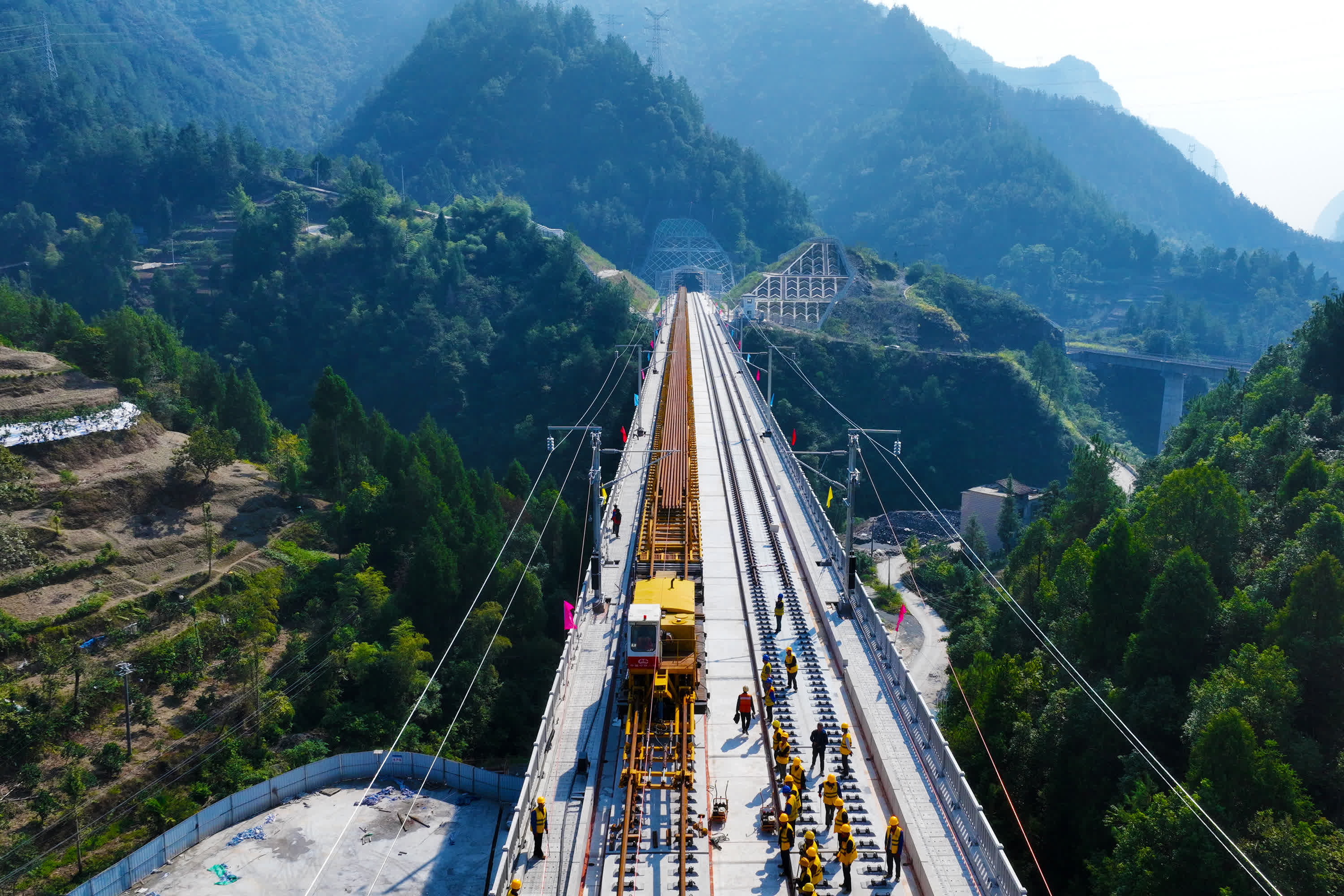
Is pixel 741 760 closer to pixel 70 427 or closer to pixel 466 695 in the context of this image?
pixel 466 695

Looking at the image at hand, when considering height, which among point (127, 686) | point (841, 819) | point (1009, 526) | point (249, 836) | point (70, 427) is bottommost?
point (249, 836)

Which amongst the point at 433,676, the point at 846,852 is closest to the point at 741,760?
the point at 846,852

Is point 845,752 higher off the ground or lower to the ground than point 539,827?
higher

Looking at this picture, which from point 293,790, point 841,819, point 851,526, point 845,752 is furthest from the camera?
point 851,526

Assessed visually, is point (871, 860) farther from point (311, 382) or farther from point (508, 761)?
point (311, 382)

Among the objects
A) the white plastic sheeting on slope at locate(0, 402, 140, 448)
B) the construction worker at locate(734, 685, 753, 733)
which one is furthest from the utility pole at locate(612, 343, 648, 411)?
the construction worker at locate(734, 685, 753, 733)
